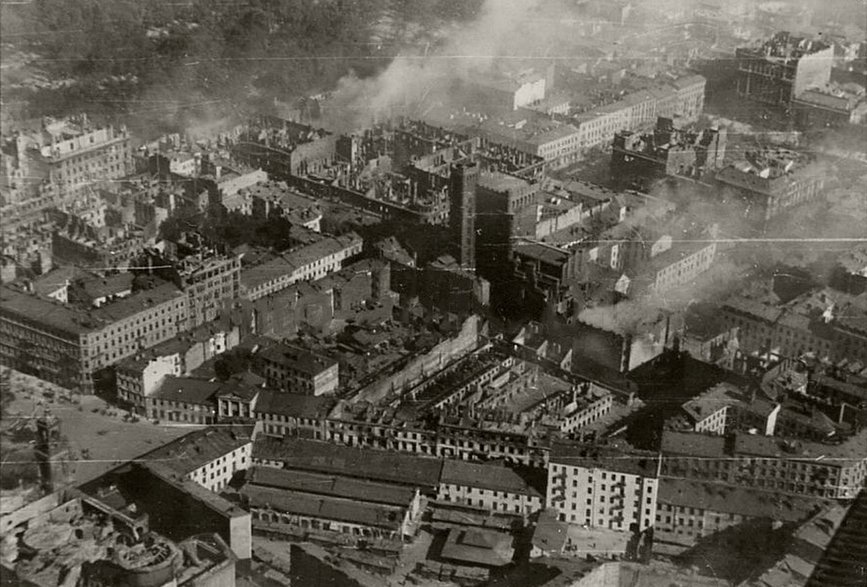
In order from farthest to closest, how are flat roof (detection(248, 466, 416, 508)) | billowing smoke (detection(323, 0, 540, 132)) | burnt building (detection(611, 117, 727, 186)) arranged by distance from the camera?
billowing smoke (detection(323, 0, 540, 132)) → burnt building (detection(611, 117, 727, 186)) → flat roof (detection(248, 466, 416, 508))

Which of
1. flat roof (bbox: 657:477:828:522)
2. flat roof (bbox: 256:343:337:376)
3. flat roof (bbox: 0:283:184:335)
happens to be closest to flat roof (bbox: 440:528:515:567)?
flat roof (bbox: 657:477:828:522)

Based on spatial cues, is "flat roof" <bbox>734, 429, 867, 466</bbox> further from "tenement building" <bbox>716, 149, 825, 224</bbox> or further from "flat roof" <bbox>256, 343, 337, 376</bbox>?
"tenement building" <bbox>716, 149, 825, 224</bbox>

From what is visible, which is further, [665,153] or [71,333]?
[665,153]

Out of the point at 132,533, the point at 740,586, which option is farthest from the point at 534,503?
the point at 132,533

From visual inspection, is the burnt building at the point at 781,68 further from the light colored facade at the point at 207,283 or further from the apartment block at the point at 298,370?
the apartment block at the point at 298,370

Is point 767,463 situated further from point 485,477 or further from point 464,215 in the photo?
point 464,215

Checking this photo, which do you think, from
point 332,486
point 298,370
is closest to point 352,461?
point 332,486
